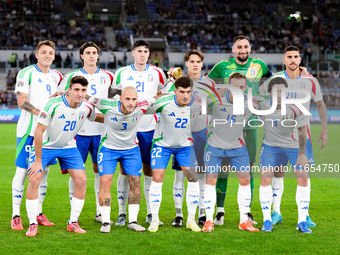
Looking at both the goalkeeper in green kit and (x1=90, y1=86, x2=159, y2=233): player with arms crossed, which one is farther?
the goalkeeper in green kit

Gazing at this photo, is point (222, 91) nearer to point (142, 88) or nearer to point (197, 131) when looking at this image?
point (197, 131)

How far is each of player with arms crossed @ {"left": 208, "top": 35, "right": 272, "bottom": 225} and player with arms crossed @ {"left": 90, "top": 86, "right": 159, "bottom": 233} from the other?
126cm

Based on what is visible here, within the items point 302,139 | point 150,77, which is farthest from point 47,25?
point 302,139

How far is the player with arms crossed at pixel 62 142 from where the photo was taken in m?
5.29

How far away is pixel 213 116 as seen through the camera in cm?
576

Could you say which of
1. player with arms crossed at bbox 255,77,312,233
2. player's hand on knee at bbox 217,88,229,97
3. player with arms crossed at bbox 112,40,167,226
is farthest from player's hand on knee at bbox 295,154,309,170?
player with arms crossed at bbox 112,40,167,226

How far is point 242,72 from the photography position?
6246mm

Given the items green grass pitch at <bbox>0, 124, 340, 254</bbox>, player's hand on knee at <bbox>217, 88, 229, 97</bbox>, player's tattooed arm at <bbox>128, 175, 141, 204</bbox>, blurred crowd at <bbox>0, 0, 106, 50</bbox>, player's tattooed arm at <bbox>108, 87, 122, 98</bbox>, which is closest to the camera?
green grass pitch at <bbox>0, 124, 340, 254</bbox>

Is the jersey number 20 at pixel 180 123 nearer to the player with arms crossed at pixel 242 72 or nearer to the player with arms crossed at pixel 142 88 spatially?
the player with arms crossed at pixel 142 88

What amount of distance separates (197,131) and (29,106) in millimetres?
2332

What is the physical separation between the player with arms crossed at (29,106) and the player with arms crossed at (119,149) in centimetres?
75

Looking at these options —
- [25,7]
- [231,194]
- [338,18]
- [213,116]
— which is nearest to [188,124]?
[213,116]

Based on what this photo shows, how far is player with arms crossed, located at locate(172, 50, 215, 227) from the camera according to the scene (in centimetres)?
588

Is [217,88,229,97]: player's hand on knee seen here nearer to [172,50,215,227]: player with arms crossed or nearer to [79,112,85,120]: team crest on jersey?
[172,50,215,227]: player with arms crossed
